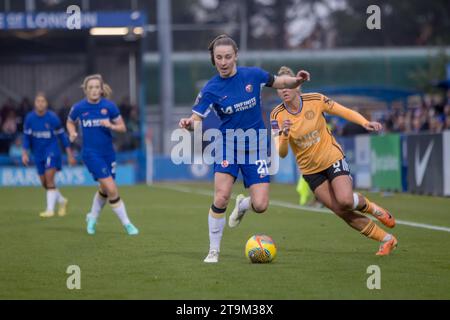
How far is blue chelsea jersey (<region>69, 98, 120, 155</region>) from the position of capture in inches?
587

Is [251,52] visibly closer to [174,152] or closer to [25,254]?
[174,152]

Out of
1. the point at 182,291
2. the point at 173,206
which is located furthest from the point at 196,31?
the point at 182,291

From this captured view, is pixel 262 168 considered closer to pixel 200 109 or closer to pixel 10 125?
pixel 200 109

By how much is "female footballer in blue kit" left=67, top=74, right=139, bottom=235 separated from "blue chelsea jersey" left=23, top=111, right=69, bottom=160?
469 cm

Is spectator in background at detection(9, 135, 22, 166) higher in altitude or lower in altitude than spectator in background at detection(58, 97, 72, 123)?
lower

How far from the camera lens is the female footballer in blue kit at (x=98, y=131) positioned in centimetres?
1477

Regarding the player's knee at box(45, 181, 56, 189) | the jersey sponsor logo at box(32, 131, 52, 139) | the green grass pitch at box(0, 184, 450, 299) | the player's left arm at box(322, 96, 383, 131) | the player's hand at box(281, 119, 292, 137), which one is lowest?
the green grass pitch at box(0, 184, 450, 299)

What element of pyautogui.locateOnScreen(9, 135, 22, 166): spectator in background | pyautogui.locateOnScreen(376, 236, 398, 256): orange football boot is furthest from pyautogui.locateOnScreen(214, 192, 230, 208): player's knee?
pyautogui.locateOnScreen(9, 135, 22, 166): spectator in background

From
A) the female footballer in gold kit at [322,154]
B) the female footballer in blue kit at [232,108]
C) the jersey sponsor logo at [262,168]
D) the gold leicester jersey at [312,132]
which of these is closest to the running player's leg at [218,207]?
the female footballer in blue kit at [232,108]

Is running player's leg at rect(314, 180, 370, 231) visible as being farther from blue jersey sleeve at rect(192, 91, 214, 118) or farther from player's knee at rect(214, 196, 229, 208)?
blue jersey sleeve at rect(192, 91, 214, 118)

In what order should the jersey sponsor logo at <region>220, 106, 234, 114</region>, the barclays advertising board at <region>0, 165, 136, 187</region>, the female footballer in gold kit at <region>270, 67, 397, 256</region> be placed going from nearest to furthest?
the jersey sponsor logo at <region>220, 106, 234, 114</region> → the female footballer in gold kit at <region>270, 67, 397, 256</region> → the barclays advertising board at <region>0, 165, 136, 187</region>

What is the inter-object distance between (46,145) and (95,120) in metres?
5.24

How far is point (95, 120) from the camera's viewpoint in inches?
588

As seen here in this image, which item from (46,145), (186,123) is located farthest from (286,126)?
(46,145)
